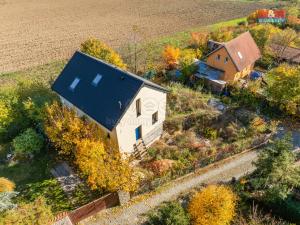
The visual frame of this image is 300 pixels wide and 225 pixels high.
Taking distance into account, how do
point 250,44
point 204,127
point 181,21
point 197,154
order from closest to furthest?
point 197,154 < point 204,127 < point 250,44 < point 181,21

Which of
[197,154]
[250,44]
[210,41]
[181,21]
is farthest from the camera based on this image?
[181,21]

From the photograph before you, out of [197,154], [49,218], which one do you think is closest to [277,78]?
[197,154]

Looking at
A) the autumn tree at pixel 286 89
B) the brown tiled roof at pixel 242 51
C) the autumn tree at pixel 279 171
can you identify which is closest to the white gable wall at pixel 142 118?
the autumn tree at pixel 279 171

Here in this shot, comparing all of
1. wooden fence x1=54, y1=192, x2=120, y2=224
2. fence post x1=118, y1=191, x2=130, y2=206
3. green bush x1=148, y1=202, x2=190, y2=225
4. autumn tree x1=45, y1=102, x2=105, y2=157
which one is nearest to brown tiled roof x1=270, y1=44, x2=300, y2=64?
autumn tree x1=45, y1=102, x2=105, y2=157

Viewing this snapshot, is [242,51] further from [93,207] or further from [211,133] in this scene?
[93,207]

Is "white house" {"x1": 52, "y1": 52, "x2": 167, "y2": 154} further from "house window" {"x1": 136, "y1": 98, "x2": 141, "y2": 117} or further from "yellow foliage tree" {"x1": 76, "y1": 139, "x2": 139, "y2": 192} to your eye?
"yellow foliage tree" {"x1": 76, "y1": 139, "x2": 139, "y2": 192}

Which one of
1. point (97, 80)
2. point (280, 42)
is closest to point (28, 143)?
point (97, 80)

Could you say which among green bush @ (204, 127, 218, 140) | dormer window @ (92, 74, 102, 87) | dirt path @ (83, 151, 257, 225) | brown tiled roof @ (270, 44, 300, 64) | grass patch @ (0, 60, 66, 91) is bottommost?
dirt path @ (83, 151, 257, 225)

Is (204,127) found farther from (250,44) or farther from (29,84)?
(29,84)
